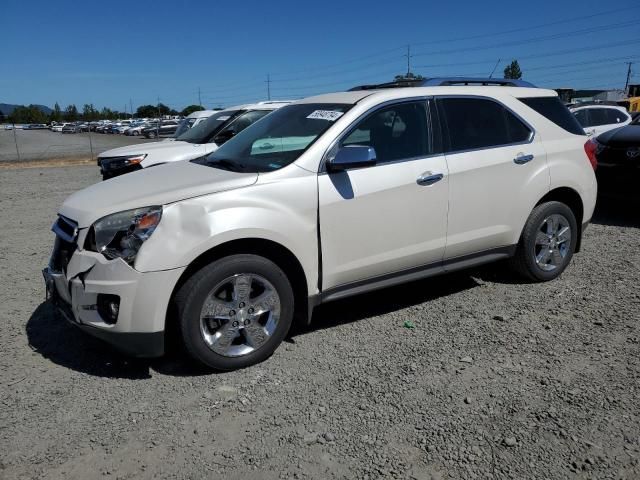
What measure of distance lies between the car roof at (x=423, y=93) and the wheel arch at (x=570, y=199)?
903 millimetres

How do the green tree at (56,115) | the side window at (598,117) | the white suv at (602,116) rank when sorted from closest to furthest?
the white suv at (602,116) < the side window at (598,117) < the green tree at (56,115)

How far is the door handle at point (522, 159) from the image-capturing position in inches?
181

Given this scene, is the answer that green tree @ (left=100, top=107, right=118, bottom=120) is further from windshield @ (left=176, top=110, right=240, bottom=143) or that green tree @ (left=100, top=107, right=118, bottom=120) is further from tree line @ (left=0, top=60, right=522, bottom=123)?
windshield @ (left=176, top=110, right=240, bottom=143)

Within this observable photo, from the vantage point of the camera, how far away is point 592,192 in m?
5.19

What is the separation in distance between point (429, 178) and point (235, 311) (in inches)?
69.5

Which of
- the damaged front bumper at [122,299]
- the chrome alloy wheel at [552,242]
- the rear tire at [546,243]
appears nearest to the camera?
A: the damaged front bumper at [122,299]

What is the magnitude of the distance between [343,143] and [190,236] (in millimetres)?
1319

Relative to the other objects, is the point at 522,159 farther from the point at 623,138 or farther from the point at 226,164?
the point at 623,138

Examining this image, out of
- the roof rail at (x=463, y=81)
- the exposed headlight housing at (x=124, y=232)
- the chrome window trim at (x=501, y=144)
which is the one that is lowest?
the exposed headlight housing at (x=124, y=232)

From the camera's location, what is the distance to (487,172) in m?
4.42

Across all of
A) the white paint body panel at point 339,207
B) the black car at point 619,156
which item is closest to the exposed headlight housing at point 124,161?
the white paint body panel at point 339,207

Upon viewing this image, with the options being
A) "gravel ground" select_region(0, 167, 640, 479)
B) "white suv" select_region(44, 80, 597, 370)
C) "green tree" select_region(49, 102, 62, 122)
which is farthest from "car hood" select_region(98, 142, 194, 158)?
"green tree" select_region(49, 102, 62, 122)

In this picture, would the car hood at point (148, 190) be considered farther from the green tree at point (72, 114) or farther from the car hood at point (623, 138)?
the green tree at point (72, 114)

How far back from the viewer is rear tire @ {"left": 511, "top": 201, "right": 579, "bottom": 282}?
4.82 metres
